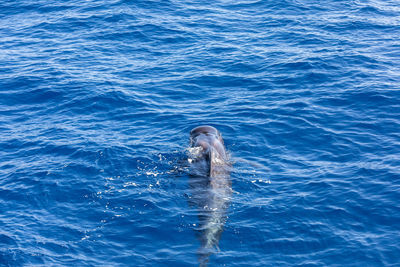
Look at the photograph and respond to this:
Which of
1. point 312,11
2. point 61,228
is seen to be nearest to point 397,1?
point 312,11

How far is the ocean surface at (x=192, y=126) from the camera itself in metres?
18.9

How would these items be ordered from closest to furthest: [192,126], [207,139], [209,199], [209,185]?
[209,199]
[209,185]
[207,139]
[192,126]

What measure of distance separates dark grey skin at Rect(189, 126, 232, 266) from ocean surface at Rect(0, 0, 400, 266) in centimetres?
35

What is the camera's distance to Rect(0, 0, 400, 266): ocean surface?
62.1 feet

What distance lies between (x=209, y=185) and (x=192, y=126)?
6.56 m

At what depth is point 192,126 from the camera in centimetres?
2766

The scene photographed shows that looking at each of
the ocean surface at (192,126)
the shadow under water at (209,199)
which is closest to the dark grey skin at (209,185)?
the shadow under water at (209,199)

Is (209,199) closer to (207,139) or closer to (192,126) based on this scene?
(207,139)

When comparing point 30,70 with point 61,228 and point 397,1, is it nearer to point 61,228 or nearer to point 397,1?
point 61,228

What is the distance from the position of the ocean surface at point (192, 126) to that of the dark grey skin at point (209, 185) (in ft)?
1.15

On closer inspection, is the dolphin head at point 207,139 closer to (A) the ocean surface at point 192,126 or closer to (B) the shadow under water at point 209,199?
(A) the ocean surface at point 192,126

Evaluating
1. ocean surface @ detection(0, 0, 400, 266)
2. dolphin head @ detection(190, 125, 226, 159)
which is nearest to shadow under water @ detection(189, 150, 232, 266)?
ocean surface @ detection(0, 0, 400, 266)

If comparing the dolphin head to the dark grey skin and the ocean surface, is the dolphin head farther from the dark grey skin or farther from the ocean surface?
the ocean surface

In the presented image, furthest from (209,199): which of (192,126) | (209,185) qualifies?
(192,126)
